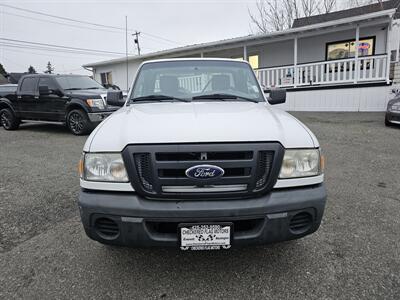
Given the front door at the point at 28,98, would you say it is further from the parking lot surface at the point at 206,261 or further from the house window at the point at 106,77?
the house window at the point at 106,77

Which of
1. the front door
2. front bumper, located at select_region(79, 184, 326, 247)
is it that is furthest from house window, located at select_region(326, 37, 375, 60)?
front bumper, located at select_region(79, 184, 326, 247)

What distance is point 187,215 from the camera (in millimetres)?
1889

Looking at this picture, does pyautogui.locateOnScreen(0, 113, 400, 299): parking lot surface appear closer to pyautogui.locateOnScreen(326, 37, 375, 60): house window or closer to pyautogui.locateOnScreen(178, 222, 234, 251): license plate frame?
pyautogui.locateOnScreen(178, 222, 234, 251): license plate frame

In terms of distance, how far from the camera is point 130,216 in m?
1.92

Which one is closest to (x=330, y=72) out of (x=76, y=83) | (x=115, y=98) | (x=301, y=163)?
(x=76, y=83)

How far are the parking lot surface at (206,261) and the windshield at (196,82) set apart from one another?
1.52 m

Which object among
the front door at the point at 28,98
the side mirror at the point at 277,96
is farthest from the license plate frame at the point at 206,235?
the front door at the point at 28,98

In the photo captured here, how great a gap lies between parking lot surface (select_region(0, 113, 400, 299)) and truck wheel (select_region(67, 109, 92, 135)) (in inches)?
172

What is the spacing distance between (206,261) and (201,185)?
83cm

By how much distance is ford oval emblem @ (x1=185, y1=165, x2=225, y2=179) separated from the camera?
6.36 ft

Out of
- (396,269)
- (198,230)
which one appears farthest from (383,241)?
(198,230)

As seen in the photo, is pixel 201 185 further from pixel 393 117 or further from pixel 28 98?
pixel 28 98

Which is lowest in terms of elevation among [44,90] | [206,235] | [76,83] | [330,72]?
[206,235]

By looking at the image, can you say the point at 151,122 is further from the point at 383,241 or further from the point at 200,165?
the point at 383,241
